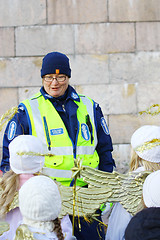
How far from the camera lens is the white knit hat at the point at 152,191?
8.21ft

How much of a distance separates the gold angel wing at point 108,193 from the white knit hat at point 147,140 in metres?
0.37

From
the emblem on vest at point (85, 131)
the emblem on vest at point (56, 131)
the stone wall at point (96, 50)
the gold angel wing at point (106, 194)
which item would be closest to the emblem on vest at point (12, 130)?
the emblem on vest at point (56, 131)

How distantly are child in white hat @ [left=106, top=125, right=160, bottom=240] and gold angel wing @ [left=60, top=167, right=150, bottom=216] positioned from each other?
0.21 metres

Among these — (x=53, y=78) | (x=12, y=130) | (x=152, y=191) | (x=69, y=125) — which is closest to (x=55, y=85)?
(x=53, y=78)

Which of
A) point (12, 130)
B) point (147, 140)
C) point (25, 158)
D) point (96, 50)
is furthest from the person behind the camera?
point (96, 50)

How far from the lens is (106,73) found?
19.0ft

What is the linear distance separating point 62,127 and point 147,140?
646mm

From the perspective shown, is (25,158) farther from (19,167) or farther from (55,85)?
(55,85)

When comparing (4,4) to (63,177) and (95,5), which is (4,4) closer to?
(95,5)

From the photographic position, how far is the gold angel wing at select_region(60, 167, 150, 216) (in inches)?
111

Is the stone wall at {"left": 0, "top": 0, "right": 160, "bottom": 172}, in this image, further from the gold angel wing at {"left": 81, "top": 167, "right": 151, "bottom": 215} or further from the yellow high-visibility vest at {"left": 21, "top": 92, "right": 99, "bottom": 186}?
the gold angel wing at {"left": 81, "top": 167, "right": 151, "bottom": 215}

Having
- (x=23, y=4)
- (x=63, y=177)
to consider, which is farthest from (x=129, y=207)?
(x=23, y=4)

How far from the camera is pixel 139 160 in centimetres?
332

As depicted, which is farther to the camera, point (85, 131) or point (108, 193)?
point (85, 131)
